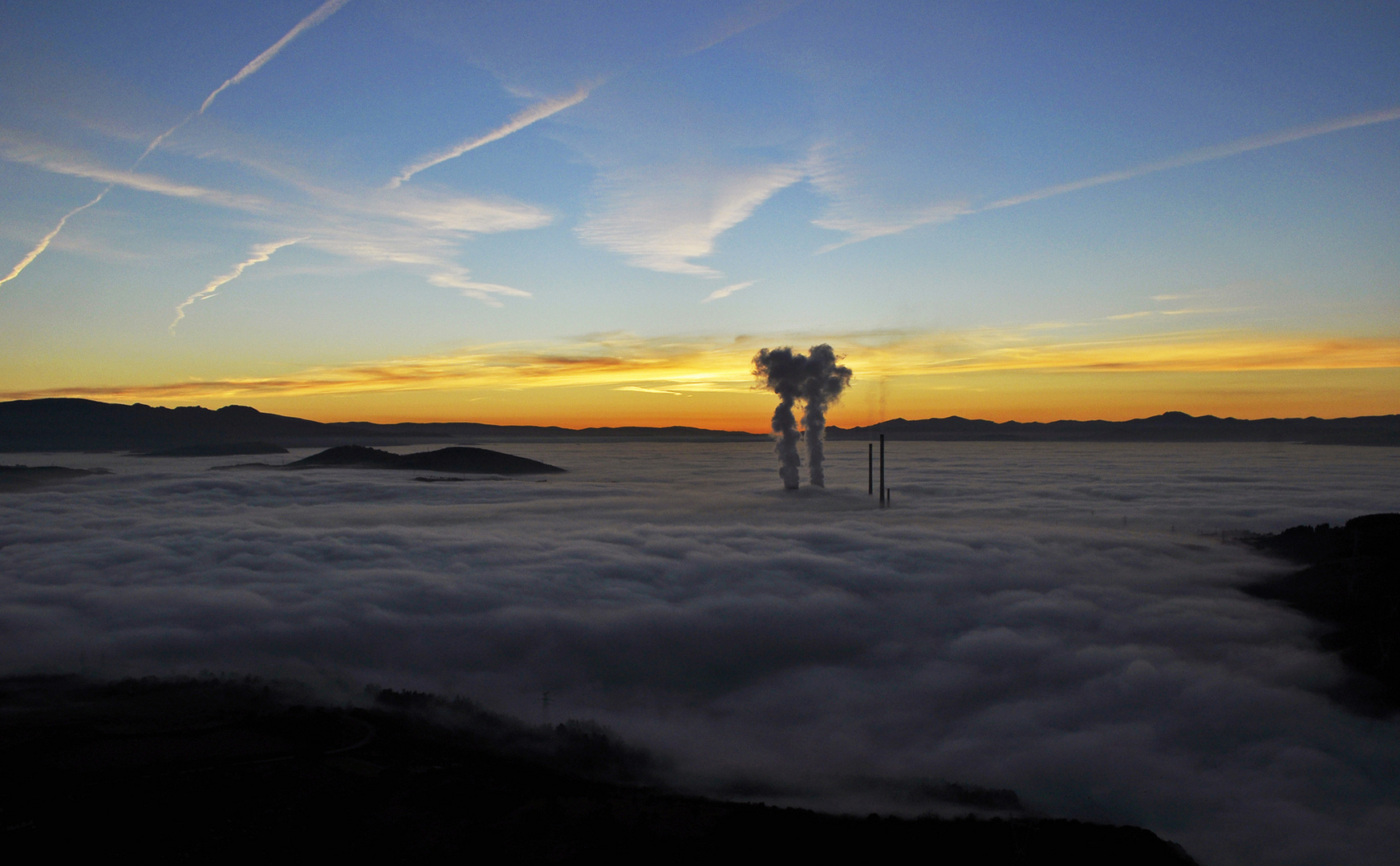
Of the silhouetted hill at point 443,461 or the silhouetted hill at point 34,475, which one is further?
the silhouetted hill at point 443,461

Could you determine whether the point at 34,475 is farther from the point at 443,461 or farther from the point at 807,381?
the point at 807,381

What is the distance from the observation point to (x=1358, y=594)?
3422cm

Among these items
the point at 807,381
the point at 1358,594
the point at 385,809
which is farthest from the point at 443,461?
the point at 1358,594

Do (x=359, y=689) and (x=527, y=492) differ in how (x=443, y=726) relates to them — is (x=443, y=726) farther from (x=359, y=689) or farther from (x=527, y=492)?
(x=527, y=492)

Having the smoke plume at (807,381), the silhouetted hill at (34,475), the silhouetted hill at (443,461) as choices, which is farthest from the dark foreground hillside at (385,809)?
the silhouetted hill at (443,461)

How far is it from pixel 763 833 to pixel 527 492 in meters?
95.7

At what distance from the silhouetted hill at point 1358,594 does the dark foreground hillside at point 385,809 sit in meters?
21.9

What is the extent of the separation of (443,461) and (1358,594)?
14030 cm

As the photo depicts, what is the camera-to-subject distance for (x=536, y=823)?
1541 centimetres

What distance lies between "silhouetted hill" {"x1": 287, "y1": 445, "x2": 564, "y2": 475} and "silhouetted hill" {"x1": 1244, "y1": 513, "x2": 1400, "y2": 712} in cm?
12366

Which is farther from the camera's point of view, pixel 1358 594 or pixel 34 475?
pixel 34 475

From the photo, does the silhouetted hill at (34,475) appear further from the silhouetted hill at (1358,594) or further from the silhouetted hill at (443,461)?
the silhouetted hill at (1358,594)

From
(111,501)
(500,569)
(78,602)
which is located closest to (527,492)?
(111,501)

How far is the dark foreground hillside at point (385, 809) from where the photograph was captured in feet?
46.2
